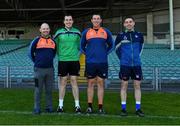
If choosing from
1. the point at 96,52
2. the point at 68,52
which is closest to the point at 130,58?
the point at 96,52

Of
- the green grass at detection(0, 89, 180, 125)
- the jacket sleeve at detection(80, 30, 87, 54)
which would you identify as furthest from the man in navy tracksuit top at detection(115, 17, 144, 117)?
the jacket sleeve at detection(80, 30, 87, 54)

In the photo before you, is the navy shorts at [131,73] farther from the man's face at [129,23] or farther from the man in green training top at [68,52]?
the man in green training top at [68,52]

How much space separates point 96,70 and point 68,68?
0.59 meters

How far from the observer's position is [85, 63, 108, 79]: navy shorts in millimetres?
7520

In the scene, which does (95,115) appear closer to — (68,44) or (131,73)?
(131,73)

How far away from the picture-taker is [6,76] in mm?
14047

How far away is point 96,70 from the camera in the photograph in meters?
7.55

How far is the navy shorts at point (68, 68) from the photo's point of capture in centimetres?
762

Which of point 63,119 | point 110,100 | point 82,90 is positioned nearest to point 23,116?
point 63,119

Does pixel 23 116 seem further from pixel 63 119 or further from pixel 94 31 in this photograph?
pixel 94 31

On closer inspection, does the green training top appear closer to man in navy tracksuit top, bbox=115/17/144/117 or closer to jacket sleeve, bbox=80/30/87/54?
jacket sleeve, bbox=80/30/87/54

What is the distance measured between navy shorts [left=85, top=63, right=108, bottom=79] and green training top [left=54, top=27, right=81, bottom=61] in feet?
1.09

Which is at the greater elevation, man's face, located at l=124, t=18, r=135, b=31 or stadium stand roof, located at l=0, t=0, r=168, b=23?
stadium stand roof, located at l=0, t=0, r=168, b=23

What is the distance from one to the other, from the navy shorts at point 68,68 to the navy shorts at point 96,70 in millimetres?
254
